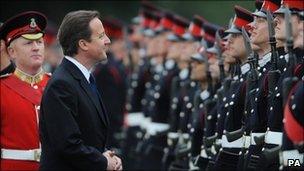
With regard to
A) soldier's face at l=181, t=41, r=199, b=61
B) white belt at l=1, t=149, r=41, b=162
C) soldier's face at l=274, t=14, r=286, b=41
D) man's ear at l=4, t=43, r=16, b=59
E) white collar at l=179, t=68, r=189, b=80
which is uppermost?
soldier's face at l=274, t=14, r=286, b=41

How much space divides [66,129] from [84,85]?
16.4 inches

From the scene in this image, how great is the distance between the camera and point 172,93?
41.7ft

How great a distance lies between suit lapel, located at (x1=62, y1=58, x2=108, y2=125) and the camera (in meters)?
7.18

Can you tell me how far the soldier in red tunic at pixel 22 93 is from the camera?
8.43 m

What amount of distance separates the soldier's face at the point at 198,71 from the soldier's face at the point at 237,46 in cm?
134

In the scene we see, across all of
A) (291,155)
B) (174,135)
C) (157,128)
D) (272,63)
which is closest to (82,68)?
(291,155)

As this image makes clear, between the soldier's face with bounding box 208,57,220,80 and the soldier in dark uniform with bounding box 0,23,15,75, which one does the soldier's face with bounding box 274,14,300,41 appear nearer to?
the soldier's face with bounding box 208,57,220,80

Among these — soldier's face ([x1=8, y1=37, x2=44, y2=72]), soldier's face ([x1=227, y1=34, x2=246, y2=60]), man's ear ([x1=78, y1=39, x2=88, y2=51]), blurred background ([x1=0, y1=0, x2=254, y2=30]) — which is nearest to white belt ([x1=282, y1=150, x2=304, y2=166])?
man's ear ([x1=78, y1=39, x2=88, y2=51])

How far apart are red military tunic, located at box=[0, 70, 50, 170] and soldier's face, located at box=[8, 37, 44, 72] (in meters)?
0.25

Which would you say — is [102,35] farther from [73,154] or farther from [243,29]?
[243,29]

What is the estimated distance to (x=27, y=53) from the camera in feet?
28.9

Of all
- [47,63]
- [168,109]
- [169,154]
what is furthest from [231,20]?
[47,63]

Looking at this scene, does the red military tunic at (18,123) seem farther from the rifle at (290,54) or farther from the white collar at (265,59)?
the rifle at (290,54)

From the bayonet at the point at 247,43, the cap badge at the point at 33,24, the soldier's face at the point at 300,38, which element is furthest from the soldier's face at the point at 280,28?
the cap badge at the point at 33,24
